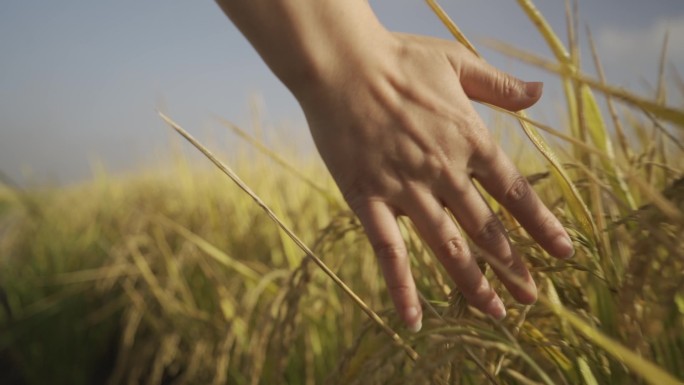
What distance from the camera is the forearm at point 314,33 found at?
0.65 meters

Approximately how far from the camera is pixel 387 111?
0.65 metres

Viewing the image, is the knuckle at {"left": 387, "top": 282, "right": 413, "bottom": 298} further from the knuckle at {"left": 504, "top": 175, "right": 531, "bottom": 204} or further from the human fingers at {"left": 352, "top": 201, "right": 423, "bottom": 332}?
the knuckle at {"left": 504, "top": 175, "right": 531, "bottom": 204}

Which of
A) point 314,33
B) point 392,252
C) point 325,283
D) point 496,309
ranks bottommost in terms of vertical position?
point 325,283

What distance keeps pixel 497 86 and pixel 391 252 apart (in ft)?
0.77

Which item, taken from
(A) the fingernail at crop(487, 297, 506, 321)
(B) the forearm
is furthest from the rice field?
(B) the forearm

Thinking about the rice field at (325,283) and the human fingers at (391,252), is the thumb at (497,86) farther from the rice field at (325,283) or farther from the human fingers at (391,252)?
the human fingers at (391,252)

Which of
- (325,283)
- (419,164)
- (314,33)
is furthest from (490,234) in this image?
(325,283)

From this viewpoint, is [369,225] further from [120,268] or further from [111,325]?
[111,325]

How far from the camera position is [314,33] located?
2.15ft

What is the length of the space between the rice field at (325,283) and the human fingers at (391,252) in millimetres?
33

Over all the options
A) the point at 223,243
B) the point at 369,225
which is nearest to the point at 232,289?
the point at 223,243

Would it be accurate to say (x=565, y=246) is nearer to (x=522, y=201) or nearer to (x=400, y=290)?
(x=522, y=201)

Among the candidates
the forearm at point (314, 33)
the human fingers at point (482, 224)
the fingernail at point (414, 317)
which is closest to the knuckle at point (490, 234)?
the human fingers at point (482, 224)

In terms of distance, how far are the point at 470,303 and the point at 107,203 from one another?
271 cm
